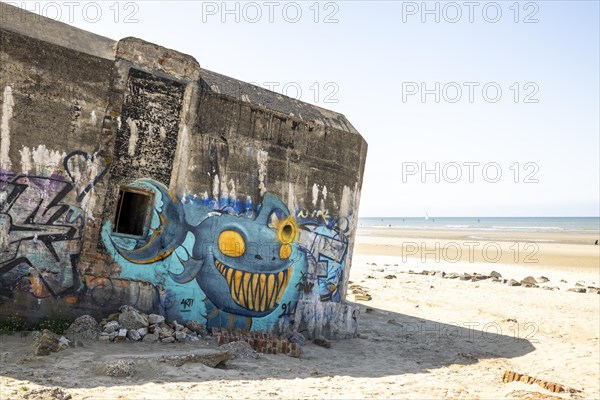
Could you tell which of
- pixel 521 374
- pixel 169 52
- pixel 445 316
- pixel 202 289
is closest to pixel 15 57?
pixel 169 52

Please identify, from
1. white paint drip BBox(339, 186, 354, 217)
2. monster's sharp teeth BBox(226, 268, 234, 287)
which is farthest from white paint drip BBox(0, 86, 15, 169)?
white paint drip BBox(339, 186, 354, 217)

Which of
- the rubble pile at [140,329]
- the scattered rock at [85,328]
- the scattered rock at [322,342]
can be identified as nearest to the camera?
the scattered rock at [85,328]

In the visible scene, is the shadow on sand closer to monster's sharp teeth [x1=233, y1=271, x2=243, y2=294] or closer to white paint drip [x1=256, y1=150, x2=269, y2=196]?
monster's sharp teeth [x1=233, y1=271, x2=243, y2=294]

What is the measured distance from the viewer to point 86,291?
7121mm

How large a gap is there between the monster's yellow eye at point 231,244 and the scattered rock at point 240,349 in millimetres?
1565

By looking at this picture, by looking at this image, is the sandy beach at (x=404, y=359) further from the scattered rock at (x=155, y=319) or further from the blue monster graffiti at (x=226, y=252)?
the blue monster graffiti at (x=226, y=252)

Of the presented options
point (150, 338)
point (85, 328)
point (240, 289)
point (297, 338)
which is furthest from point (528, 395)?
point (85, 328)

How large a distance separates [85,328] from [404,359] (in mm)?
4990

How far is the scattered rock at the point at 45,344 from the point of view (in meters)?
5.88

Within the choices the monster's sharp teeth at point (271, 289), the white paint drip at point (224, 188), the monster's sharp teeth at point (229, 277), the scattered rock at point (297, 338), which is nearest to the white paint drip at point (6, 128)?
the white paint drip at point (224, 188)

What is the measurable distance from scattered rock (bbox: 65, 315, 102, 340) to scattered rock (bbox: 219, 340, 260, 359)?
1678mm

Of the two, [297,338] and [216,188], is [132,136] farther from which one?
[297,338]

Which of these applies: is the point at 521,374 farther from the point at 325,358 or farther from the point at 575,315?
the point at 575,315

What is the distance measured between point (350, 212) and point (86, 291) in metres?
4.92
